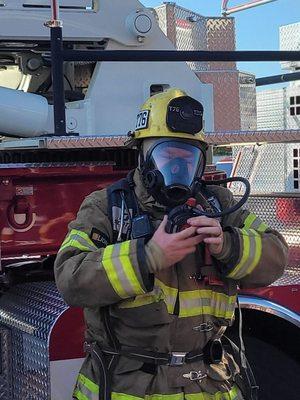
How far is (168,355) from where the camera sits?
2.00 meters

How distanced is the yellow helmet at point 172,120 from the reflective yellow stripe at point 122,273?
1.20 feet

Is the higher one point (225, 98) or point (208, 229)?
point (225, 98)

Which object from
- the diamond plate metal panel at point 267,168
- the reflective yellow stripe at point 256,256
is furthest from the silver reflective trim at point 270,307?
the diamond plate metal panel at point 267,168

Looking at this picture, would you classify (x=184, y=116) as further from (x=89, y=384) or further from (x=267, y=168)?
(x=267, y=168)

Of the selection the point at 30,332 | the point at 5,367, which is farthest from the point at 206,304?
the point at 5,367

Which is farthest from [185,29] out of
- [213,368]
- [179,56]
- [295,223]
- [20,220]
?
[213,368]

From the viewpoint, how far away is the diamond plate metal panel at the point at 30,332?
110 inches

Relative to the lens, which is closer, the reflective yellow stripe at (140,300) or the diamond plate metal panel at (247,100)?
the reflective yellow stripe at (140,300)

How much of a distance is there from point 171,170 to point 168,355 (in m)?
0.53

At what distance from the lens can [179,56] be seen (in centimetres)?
335

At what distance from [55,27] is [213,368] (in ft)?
5.69

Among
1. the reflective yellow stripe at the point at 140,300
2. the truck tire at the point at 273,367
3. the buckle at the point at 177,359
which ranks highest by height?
the reflective yellow stripe at the point at 140,300

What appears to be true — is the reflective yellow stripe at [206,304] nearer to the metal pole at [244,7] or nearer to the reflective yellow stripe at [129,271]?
the reflective yellow stripe at [129,271]

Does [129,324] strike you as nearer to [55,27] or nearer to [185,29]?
[55,27]
